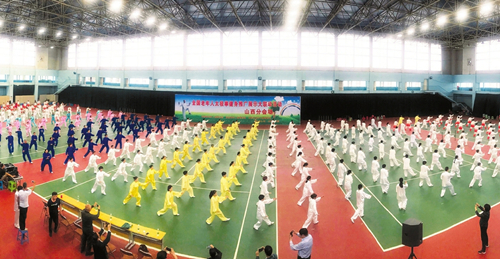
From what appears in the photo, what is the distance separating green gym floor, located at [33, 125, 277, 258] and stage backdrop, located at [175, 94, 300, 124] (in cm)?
1661

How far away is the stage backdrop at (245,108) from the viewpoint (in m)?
32.6

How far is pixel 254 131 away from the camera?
25.2 metres

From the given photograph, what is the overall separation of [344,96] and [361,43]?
704cm

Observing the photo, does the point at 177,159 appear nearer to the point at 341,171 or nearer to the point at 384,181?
the point at 341,171

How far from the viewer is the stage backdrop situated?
32.6m

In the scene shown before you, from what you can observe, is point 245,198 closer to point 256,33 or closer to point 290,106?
point 290,106

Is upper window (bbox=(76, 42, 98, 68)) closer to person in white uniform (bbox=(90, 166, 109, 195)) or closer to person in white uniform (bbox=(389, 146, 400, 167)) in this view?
person in white uniform (bbox=(90, 166, 109, 195))

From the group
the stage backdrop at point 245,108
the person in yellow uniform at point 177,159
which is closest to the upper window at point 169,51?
the stage backdrop at point 245,108

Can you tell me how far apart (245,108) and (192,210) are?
74.8ft

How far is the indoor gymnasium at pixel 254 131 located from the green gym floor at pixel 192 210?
0.08 metres

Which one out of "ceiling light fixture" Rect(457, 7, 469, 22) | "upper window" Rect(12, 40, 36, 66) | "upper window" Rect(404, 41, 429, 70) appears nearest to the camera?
"ceiling light fixture" Rect(457, 7, 469, 22)

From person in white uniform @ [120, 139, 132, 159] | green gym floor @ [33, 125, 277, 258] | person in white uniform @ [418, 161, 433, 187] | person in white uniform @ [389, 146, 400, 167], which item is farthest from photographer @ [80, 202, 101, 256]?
person in white uniform @ [389, 146, 400, 167]

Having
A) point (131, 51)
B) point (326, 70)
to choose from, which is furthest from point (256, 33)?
point (131, 51)

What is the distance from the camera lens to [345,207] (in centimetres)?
1136
